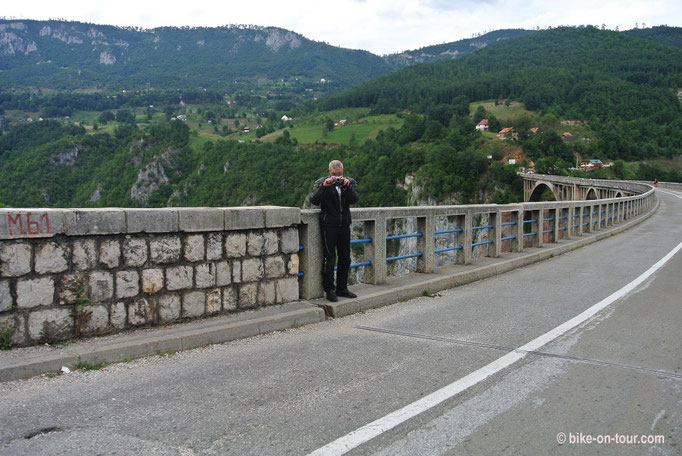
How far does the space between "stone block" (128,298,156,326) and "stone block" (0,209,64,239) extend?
1.04m

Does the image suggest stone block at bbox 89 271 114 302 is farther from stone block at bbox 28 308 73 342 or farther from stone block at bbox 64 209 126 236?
stone block at bbox 64 209 126 236

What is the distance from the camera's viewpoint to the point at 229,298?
248 inches

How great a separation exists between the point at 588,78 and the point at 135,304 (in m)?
191

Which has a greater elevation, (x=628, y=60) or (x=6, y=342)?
(x=628, y=60)

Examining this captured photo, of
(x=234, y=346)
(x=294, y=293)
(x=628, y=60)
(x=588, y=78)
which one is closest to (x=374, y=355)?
(x=234, y=346)

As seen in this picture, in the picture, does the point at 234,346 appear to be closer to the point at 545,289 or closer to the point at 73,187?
the point at 545,289

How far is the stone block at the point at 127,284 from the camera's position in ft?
17.8

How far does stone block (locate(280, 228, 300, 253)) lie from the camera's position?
6.80 m

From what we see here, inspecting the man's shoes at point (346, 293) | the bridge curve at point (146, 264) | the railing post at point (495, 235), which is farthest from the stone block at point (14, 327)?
the railing post at point (495, 235)

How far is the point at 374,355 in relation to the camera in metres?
5.21

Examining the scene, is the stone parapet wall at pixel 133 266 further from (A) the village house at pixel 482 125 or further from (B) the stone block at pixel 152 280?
(A) the village house at pixel 482 125

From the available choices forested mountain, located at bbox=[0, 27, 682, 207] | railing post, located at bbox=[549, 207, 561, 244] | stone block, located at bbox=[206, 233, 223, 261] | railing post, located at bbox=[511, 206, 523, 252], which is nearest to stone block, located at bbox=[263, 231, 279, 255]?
stone block, located at bbox=[206, 233, 223, 261]

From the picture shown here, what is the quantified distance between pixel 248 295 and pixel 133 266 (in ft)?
4.78

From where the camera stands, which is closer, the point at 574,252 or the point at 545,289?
the point at 545,289
